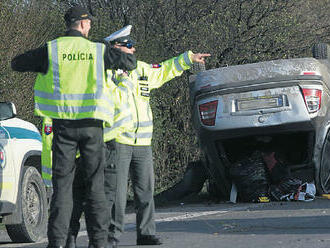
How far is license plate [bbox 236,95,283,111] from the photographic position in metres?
11.6

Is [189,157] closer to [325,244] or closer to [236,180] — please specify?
[236,180]

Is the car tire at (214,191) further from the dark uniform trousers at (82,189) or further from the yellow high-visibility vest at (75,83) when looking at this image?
the yellow high-visibility vest at (75,83)

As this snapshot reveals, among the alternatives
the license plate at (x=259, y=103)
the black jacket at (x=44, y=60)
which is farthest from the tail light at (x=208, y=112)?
the black jacket at (x=44, y=60)

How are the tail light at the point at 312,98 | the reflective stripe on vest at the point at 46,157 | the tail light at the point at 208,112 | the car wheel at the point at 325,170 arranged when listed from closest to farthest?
the reflective stripe on vest at the point at 46,157 → the tail light at the point at 312,98 → the tail light at the point at 208,112 → the car wheel at the point at 325,170

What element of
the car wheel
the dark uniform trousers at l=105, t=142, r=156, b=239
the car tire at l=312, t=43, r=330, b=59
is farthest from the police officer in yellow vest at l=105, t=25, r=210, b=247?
the car tire at l=312, t=43, r=330, b=59

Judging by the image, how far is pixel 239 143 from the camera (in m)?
12.9

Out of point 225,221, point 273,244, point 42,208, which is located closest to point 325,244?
point 273,244

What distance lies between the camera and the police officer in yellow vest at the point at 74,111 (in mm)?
6410

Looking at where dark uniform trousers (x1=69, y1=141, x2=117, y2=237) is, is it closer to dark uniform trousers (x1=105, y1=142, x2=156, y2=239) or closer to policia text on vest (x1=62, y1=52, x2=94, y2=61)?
dark uniform trousers (x1=105, y1=142, x2=156, y2=239)

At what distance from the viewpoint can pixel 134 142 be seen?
289 inches

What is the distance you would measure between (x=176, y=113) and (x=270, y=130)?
6943 millimetres

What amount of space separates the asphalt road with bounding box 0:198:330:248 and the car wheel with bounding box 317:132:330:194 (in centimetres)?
31

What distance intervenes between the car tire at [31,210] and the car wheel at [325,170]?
14.5 feet

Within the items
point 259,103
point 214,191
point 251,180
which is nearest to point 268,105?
point 259,103
